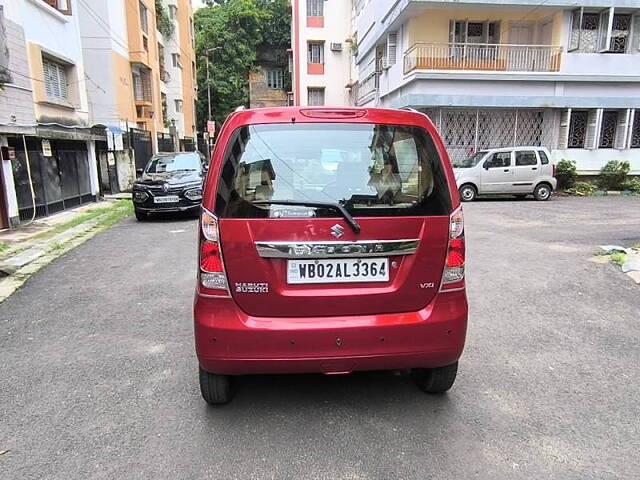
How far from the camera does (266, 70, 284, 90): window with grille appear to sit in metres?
43.7

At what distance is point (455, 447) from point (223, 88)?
4075 centimetres

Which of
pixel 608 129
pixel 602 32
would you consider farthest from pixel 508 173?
pixel 602 32

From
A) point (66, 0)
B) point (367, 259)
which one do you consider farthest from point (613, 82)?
point (367, 259)

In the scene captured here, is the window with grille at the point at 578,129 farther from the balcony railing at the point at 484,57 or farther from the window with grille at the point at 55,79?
the window with grille at the point at 55,79

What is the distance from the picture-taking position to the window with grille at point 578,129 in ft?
61.6

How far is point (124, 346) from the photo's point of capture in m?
4.22

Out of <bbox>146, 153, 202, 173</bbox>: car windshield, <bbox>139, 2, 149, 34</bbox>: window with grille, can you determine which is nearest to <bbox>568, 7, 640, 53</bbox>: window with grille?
<bbox>146, 153, 202, 173</bbox>: car windshield

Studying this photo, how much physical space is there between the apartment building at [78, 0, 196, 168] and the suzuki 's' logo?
1566cm

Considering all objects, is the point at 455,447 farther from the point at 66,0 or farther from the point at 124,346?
the point at 66,0

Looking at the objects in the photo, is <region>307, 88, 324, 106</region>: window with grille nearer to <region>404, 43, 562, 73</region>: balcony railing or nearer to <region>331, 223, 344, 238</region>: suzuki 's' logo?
<region>404, 43, 562, 73</region>: balcony railing

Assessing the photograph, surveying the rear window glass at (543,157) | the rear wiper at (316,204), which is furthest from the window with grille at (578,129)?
the rear wiper at (316,204)

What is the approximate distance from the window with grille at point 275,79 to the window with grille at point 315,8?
41.5 ft

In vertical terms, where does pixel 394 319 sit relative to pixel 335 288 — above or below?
below

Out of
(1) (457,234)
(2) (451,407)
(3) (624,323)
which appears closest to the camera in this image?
(1) (457,234)
